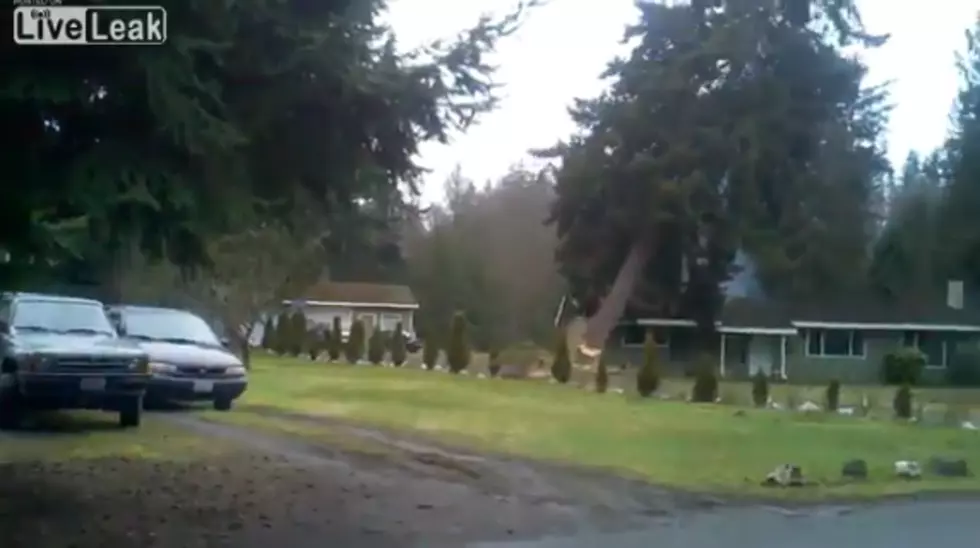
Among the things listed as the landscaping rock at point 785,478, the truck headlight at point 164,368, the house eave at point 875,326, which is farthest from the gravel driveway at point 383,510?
the house eave at point 875,326

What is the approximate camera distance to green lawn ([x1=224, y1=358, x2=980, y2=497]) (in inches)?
574

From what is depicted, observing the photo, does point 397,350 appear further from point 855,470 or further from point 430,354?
point 855,470

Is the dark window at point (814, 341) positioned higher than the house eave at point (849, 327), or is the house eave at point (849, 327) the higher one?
the house eave at point (849, 327)

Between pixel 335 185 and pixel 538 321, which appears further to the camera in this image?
pixel 538 321

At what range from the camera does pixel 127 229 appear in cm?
862

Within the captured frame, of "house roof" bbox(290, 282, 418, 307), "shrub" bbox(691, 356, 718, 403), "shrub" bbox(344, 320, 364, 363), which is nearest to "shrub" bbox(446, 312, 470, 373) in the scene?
"shrub" bbox(344, 320, 364, 363)

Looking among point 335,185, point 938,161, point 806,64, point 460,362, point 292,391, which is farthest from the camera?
point 938,161

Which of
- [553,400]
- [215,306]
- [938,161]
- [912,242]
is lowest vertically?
[553,400]

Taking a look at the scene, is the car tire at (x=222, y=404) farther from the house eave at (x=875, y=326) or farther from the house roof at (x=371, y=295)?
the house roof at (x=371, y=295)

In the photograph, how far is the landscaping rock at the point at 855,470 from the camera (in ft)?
47.8

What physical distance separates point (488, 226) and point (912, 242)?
15.9 m

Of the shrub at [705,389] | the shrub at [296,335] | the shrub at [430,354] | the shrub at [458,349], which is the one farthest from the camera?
the shrub at [296,335]

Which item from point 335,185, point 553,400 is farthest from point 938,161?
point 335,185

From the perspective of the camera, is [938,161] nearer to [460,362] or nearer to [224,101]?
[460,362]
